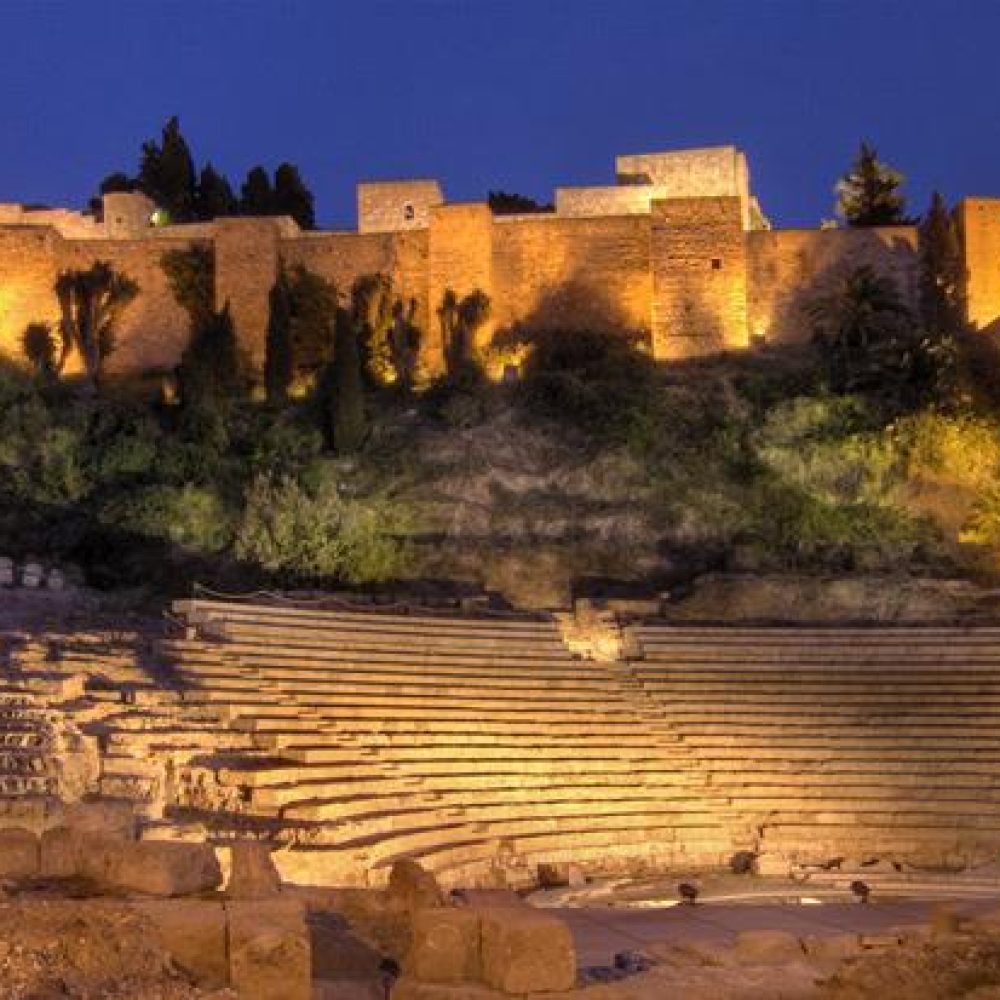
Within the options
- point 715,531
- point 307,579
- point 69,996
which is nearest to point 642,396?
point 715,531

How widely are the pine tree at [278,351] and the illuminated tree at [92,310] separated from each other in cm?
362

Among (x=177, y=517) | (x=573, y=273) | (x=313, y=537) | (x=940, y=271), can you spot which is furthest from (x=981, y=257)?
(x=177, y=517)

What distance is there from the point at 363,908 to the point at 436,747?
21.6 feet

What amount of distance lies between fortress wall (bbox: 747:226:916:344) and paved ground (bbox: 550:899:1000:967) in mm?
19219

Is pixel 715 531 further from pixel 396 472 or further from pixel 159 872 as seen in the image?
pixel 159 872

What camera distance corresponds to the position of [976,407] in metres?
24.6

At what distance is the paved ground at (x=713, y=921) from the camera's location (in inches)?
357

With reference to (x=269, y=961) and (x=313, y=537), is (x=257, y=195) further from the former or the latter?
(x=269, y=961)

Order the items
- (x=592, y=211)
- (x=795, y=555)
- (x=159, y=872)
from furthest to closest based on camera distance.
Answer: (x=592, y=211), (x=795, y=555), (x=159, y=872)

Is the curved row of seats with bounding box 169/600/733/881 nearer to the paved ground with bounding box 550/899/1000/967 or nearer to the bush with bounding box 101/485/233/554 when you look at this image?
the paved ground with bounding box 550/899/1000/967

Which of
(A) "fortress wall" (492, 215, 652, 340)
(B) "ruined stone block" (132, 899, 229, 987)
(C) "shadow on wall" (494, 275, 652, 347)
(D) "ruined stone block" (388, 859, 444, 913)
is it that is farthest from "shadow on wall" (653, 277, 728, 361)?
(B) "ruined stone block" (132, 899, 229, 987)

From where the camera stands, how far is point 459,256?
29625 mm

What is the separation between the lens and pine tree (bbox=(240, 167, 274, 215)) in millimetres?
39625

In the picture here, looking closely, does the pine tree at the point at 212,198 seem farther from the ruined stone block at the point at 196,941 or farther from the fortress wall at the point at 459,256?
the ruined stone block at the point at 196,941
